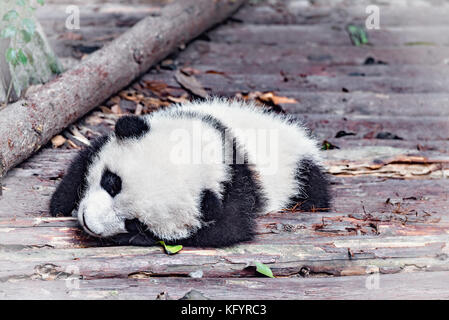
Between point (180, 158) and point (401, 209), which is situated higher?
point (180, 158)

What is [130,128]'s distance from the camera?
3.30 m

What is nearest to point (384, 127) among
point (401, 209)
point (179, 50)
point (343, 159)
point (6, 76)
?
point (343, 159)

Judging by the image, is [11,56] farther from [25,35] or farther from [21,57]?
[25,35]

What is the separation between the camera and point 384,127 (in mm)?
5035

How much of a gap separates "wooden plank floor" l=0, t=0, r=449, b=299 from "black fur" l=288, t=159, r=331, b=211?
0.11 metres

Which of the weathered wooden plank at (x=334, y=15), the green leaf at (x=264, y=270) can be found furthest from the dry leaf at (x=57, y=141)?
the weathered wooden plank at (x=334, y=15)

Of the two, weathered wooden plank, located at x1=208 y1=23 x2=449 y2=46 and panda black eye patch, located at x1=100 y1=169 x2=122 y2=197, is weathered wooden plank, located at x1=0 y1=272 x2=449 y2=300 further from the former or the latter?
weathered wooden plank, located at x1=208 y1=23 x2=449 y2=46

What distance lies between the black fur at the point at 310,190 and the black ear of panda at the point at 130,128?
47.8 inches

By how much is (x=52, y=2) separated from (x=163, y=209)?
206 inches

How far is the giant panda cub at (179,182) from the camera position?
3.10 meters

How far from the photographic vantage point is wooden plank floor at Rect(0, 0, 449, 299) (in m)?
2.83

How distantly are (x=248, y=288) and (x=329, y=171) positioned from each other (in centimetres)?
178

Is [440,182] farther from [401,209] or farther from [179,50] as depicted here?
[179,50]

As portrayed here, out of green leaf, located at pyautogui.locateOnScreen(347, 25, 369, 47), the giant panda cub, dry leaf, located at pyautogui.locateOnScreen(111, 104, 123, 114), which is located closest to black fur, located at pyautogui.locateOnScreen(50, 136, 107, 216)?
the giant panda cub
